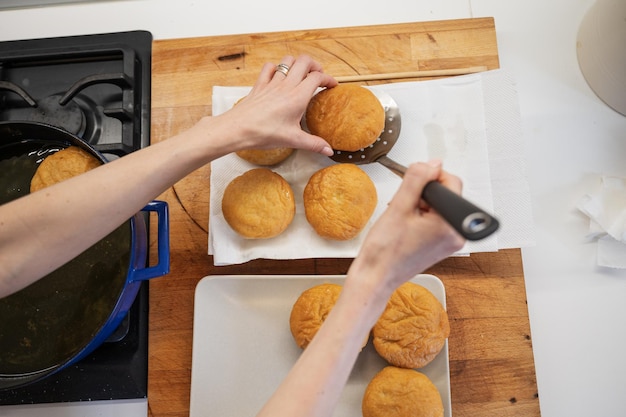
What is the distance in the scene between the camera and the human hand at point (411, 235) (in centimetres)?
67

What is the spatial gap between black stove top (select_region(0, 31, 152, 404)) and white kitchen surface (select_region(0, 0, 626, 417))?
0.31ft

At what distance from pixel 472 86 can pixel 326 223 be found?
55 cm

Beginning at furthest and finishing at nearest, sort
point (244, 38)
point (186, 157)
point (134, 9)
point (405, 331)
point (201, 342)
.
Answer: point (134, 9) < point (244, 38) < point (201, 342) < point (405, 331) < point (186, 157)

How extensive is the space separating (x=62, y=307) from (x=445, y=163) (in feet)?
3.36

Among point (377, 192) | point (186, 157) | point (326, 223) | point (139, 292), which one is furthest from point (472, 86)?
point (139, 292)

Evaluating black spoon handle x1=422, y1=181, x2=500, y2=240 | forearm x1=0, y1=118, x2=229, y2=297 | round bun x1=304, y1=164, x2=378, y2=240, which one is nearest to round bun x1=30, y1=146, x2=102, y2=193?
forearm x1=0, y1=118, x2=229, y2=297

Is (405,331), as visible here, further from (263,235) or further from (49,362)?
(49,362)

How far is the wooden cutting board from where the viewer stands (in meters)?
1.17

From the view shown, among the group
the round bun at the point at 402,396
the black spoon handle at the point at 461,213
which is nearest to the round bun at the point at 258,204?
the round bun at the point at 402,396

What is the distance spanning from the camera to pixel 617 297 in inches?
49.1

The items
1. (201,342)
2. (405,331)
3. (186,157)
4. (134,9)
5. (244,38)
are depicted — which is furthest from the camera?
(134,9)

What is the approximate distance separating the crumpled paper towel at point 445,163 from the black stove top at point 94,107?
252 mm

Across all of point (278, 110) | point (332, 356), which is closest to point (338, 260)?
point (278, 110)

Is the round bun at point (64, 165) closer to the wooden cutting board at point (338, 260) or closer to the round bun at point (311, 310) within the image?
the wooden cutting board at point (338, 260)
